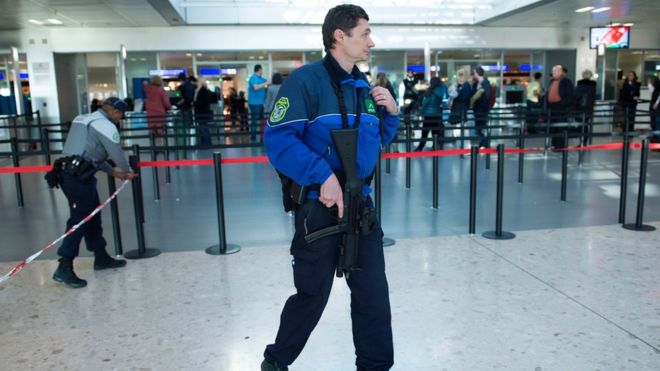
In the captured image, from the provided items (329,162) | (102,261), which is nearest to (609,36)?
(102,261)

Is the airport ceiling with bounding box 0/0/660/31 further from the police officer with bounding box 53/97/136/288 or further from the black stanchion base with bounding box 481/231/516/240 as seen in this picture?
the black stanchion base with bounding box 481/231/516/240

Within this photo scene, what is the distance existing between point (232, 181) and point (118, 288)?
17.1 feet

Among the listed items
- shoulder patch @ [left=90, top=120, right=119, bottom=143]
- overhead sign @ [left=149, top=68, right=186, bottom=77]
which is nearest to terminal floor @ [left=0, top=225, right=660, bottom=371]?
shoulder patch @ [left=90, top=120, right=119, bottom=143]

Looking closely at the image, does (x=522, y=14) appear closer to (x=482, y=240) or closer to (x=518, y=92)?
(x=518, y=92)

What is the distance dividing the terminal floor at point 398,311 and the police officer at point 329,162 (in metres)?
0.59

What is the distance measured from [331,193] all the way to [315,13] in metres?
18.2

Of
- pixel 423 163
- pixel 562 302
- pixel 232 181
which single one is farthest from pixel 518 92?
pixel 562 302

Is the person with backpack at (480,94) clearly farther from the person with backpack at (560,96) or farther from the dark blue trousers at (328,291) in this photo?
the dark blue trousers at (328,291)

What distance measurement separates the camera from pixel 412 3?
65.9 ft

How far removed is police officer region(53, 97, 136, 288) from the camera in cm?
463

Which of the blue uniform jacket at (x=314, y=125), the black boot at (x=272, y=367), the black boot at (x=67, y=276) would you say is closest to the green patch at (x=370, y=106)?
the blue uniform jacket at (x=314, y=125)

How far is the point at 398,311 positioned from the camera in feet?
13.2

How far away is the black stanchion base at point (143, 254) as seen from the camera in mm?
5453

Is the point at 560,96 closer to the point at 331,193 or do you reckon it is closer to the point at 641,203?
the point at 641,203
